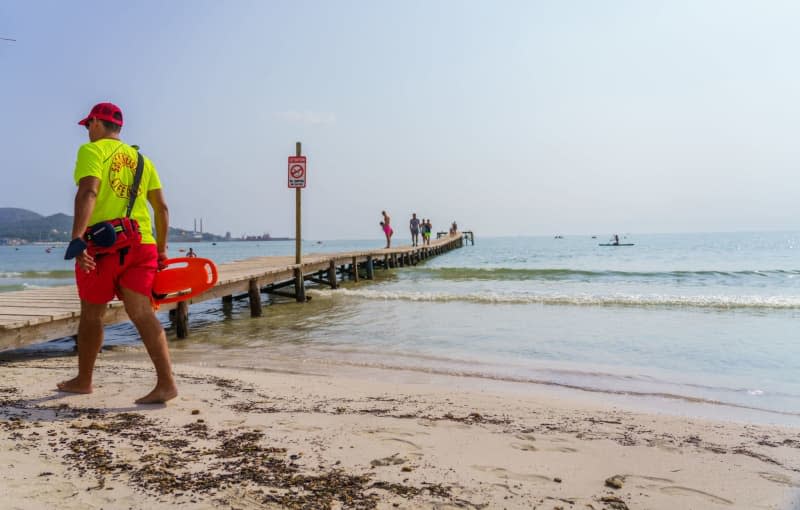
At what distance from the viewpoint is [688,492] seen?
250 cm

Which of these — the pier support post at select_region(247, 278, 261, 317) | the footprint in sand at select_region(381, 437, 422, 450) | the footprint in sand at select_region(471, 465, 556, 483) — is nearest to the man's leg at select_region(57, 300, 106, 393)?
the footprint in sand at select_region(381, 437, 422, 450)

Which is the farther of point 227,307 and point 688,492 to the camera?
point 227,307

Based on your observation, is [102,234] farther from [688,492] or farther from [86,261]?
[688,492]

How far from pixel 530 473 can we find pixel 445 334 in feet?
19.3

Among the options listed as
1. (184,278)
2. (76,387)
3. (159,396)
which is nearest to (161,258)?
(184,278)

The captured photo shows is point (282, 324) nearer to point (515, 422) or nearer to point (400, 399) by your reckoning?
point (400, 399)

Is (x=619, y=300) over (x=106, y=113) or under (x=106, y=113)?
under

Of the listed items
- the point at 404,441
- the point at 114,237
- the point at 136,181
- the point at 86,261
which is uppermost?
the point at 136,181

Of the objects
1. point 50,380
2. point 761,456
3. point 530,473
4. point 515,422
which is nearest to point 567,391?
point 515,422

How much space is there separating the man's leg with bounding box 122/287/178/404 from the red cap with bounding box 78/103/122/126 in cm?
105

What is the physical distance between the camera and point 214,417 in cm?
329

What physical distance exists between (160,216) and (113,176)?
0.45 m

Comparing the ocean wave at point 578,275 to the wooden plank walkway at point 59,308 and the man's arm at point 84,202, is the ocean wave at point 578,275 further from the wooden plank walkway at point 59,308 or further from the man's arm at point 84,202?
the man's arm at point 84,202

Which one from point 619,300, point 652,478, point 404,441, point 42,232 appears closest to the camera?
point 652,478
